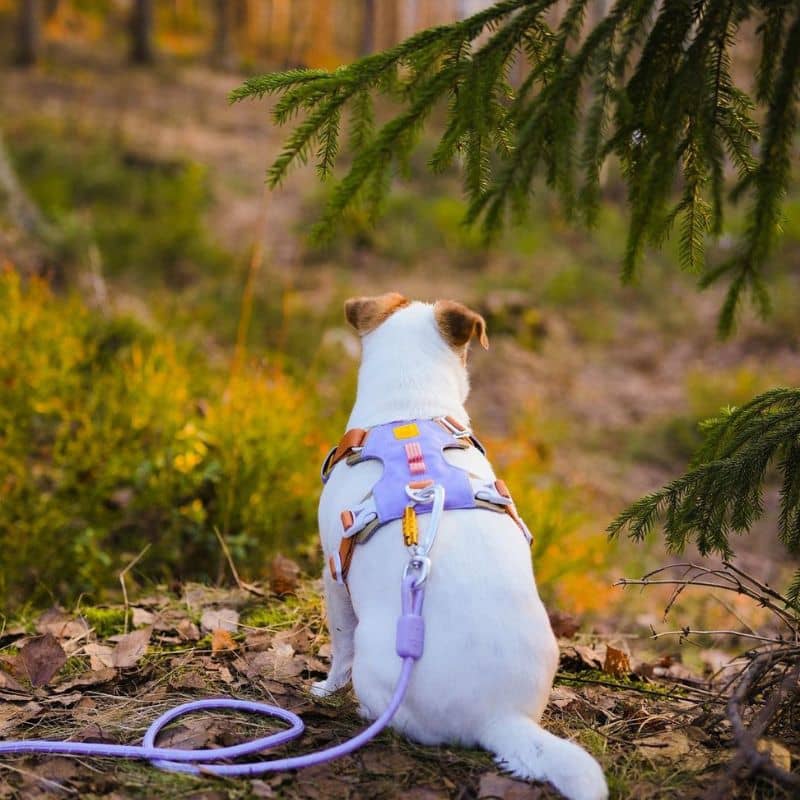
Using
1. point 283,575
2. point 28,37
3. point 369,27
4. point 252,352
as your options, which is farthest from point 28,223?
point 369,27

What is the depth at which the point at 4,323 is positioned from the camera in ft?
15.9

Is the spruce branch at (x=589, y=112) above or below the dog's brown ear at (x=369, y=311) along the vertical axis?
above

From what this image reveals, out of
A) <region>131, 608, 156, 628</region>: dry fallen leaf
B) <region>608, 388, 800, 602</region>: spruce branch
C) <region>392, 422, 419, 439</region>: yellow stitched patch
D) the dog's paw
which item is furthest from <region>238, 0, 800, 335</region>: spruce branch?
<region>131, 608, 156, 628</region>: dry fallen leaf

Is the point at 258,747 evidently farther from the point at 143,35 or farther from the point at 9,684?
the point at 143,35

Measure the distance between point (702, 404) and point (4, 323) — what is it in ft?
20.7

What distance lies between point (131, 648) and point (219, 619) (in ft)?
1.35

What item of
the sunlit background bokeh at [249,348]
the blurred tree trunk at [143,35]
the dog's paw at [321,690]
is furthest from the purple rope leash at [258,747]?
the blurred tree trunk at [143,35]

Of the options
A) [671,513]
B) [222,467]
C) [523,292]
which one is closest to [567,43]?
[671,513]

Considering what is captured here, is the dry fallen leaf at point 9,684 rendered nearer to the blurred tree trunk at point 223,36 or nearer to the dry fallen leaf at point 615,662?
the dry fallen leaf at point 615,662

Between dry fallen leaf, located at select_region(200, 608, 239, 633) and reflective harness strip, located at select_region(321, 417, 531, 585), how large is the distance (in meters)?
0.89

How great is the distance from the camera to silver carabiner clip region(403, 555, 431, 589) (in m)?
2.20

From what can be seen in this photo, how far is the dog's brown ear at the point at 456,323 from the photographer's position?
9.47ft

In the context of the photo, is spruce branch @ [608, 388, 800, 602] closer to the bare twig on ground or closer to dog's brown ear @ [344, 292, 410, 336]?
the bare twig on ground

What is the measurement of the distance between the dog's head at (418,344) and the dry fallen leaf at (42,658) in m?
1.45
